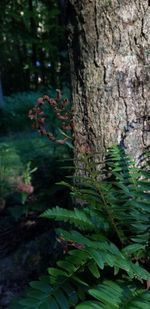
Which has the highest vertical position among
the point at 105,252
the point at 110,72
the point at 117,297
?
the point at 110,72

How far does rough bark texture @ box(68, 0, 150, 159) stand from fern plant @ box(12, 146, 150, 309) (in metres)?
0.17

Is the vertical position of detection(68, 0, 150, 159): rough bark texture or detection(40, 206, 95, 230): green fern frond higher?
detection(68, 0, 150, 159): rough bark texture

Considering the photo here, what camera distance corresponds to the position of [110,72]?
2.60 meters

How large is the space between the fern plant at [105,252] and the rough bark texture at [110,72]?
0.17m

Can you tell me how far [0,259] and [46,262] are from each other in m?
0.50

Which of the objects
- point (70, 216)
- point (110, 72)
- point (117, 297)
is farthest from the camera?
point (110, 72)

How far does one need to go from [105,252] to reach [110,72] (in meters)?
1.16

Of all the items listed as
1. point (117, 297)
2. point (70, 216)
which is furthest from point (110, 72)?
point (117, 297)

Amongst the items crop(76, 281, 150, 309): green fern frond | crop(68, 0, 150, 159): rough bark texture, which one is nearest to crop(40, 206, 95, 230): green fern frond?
crop(76, 281, 150, 309): green fern frond

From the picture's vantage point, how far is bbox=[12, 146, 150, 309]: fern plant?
1.82 metres

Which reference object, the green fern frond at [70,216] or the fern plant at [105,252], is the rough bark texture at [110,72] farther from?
the green fern frond at [70,216]

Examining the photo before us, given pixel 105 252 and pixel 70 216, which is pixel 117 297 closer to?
pixel 105 252

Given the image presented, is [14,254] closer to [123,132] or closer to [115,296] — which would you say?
[123,132]

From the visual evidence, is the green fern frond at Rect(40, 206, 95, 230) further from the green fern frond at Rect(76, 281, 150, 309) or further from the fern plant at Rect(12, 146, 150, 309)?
the green fern frond at Rect(76, 281, 150, 309)
